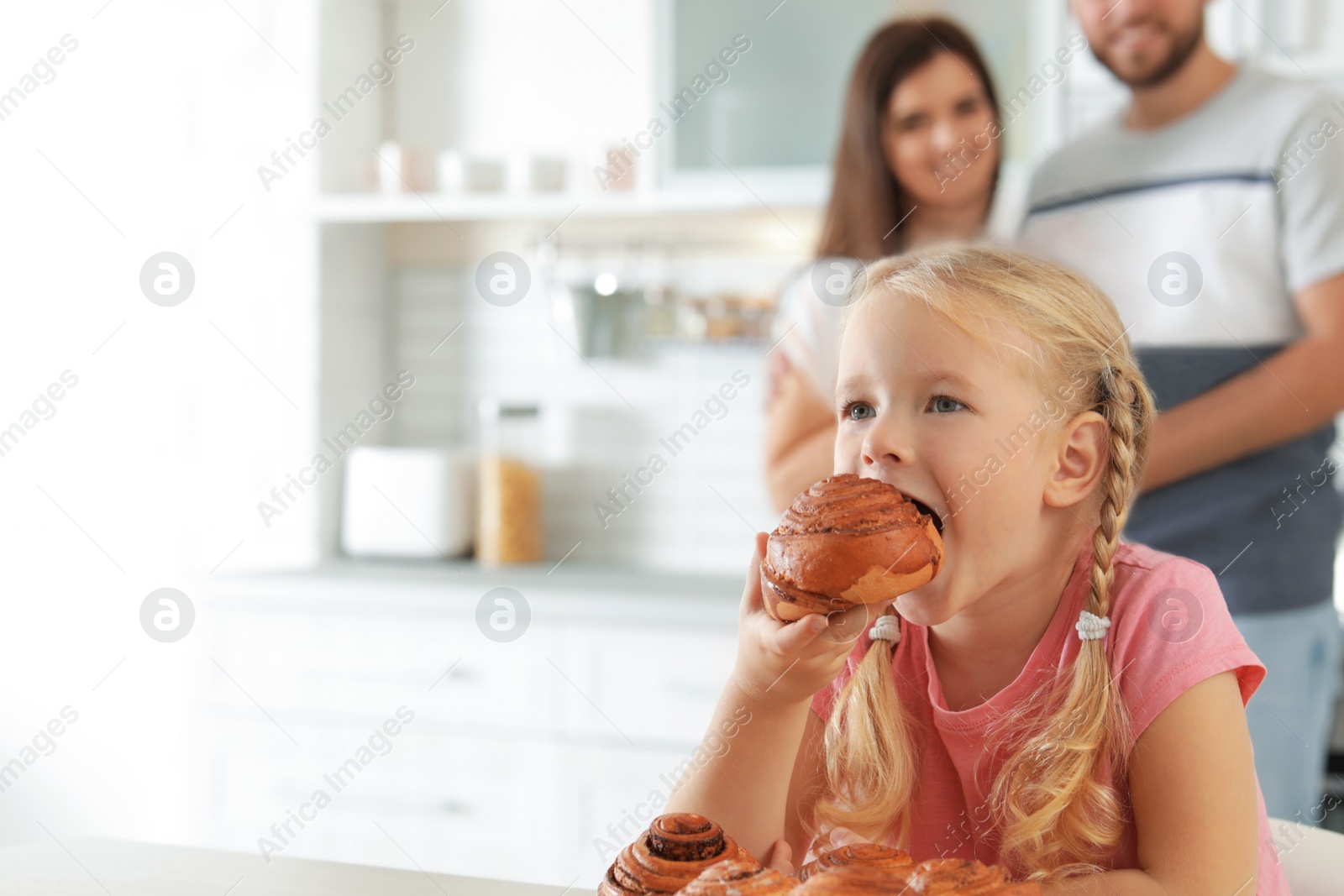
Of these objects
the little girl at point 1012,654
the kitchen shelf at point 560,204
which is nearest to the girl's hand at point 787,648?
the little girl at point 1012,654

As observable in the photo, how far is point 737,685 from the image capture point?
749mm

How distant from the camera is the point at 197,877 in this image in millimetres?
710

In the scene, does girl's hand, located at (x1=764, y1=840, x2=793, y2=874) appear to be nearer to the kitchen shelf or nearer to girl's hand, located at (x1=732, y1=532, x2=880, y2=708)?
girl's hand, located at (x1=732, y1=532, x2=880, y2=708)

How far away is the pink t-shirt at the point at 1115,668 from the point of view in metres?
0.73

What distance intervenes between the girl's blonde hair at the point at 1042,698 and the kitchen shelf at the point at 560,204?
4.70 feet

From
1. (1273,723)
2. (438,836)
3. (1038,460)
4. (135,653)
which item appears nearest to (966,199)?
(1273,723)

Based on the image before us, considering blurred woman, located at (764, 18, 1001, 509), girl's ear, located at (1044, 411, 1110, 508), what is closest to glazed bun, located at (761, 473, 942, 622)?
girl's ear, located at (1044, 411, 1110, 508)

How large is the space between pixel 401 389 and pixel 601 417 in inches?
21.0

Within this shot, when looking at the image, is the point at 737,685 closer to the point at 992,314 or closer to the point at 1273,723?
the point at 992,314

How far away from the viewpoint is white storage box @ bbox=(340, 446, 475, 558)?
8.20 feet

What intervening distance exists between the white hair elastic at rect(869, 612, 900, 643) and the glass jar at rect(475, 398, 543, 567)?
1.68 m

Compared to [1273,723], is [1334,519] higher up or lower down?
higher up

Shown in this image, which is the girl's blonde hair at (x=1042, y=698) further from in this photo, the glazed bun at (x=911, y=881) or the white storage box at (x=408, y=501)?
the white storage box at (x=408, y=501)

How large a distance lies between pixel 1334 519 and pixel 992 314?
0.88m
